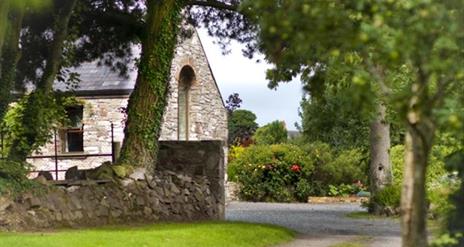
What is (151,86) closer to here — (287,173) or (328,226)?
(328,226)

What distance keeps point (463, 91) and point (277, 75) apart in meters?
1.84

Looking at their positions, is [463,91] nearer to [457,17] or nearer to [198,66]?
[457,17]

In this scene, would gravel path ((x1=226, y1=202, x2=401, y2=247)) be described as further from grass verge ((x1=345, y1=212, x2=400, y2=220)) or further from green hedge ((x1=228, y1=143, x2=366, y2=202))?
green hedge ((x1=228, y1=143, x2=366, y2=202))

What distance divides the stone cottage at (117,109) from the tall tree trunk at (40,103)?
29.5 feet

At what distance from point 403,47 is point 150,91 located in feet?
37.0

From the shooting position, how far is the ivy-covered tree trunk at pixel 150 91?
14.9 meters

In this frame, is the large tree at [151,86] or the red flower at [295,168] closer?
the large tree at [151,86]

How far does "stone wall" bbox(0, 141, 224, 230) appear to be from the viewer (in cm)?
1235

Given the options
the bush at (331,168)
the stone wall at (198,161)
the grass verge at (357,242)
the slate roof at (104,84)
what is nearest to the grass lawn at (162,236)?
the grass verge at (357,242)

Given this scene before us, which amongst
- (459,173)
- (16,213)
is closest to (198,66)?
(16,213)

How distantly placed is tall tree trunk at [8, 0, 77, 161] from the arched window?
12803mm

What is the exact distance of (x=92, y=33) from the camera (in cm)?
1642

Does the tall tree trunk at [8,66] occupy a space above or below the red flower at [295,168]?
above

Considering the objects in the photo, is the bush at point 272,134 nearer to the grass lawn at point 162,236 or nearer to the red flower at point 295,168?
the red flower at point 295,168
